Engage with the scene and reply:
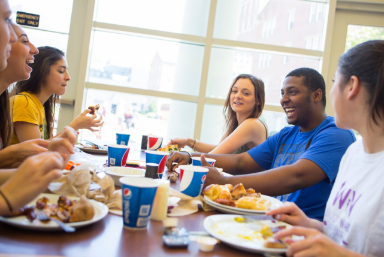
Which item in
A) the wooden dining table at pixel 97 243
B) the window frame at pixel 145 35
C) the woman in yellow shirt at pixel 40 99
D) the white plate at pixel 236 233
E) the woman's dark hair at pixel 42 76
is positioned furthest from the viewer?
the window frame at pixel 145 35

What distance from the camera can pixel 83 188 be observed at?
913mm

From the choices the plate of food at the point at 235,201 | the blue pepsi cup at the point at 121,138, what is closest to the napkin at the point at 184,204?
the plate of food at the point at 235,201

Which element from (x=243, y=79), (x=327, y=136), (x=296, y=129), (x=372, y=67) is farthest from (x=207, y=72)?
(x=372, y=67)

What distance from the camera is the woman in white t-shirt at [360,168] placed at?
83 centimetres

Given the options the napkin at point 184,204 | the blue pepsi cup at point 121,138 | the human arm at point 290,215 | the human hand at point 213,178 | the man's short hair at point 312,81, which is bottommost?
the napkin at point 184,204

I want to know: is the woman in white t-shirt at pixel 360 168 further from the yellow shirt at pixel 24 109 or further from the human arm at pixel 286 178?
the yellow shirt at pixel 24 109

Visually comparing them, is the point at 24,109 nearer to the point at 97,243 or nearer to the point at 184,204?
the point at 184,204

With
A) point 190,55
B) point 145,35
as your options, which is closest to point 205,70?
point 190,55

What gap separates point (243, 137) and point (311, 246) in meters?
1.58

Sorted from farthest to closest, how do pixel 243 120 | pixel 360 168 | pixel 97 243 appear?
1. pixel 243 120
2. pixel 360 168
3. pixel 97 243

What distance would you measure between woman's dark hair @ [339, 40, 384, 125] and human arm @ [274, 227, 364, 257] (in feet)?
1.36

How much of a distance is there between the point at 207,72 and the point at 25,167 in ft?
10.2

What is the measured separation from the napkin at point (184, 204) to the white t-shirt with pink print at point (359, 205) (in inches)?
16.1

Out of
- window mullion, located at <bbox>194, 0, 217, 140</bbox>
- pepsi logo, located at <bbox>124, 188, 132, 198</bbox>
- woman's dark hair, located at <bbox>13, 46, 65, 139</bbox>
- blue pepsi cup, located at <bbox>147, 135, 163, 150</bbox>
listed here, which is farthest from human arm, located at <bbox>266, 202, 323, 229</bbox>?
window mullion, located at <bbox>194, 0, 217, 140</bbox>
